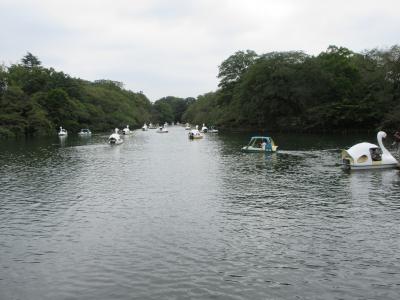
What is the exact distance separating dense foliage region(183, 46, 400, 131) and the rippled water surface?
58.5 metres

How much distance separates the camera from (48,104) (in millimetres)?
116438

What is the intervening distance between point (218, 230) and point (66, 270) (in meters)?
6.61

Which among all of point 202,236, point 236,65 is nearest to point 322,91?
point 236,65

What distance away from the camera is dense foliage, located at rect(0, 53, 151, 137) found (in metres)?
102

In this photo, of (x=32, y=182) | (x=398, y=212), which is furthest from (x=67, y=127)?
(x=398, y=212)

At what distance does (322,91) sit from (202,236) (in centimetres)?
8710

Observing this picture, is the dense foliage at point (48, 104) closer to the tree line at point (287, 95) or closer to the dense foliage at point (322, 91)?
the tree line at point (287, 95)

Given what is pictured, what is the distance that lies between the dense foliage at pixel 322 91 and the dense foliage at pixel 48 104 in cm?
4761

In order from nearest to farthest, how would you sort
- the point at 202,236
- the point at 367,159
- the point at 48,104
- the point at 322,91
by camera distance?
the point at 202,236, the point at 367,159, the point at 322,91, the point at 48,104

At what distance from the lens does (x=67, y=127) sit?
397ft

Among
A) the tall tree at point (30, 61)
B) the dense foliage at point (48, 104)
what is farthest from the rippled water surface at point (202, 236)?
the tall tree at point (30, 61)

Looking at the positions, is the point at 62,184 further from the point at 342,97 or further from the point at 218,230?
the point at 342,97

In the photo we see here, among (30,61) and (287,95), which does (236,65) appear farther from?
(30,61)

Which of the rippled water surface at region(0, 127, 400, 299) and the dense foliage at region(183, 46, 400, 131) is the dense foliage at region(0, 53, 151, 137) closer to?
the dense foliage at region(183, 46, 400, 131)
